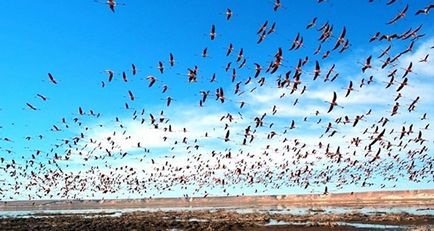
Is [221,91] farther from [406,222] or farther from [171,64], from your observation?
[406,222]

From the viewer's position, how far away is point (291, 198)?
483ft

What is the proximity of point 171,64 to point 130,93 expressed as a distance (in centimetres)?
481

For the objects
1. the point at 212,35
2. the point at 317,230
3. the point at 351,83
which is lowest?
the point at 317,230

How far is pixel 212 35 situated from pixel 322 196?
122 metres

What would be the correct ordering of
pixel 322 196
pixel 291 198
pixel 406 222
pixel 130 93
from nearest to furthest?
pixel 130 93 → pixel 406 222 → pixel 322 196 → pixel 291 198

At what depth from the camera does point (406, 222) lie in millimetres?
38250

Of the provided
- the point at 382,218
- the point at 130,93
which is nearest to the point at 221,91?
the point at 130,93

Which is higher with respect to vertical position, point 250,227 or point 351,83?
point 351,83

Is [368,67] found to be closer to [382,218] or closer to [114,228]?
[382,218]

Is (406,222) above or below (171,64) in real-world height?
below

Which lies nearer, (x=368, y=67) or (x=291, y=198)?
(x=368, y=67)

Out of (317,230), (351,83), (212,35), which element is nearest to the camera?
(212,35)

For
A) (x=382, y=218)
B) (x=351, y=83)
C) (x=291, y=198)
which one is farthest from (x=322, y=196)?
(x=351, y=83)

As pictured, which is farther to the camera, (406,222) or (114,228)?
(114,228)
